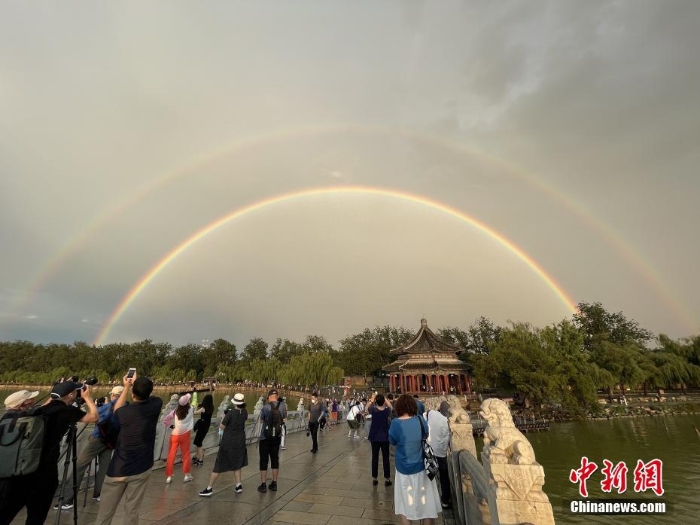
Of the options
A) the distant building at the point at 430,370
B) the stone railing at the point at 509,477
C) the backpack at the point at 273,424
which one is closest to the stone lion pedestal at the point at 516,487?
the stone railing at the point at 509,477

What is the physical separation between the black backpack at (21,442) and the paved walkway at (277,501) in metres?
2.52

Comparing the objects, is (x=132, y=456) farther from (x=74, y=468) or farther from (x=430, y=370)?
(x=430, y=370)

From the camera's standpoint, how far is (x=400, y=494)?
4801 millimetres

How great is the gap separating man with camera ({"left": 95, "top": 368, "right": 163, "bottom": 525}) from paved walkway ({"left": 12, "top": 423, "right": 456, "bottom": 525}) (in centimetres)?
165

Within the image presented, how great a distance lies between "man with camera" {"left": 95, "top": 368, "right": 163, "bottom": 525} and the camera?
4.25 m

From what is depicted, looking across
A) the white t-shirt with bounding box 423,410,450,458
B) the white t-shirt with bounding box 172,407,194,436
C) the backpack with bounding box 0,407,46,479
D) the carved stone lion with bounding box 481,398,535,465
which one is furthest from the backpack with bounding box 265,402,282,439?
the carved stone lion with bounding box 481,398,535,465

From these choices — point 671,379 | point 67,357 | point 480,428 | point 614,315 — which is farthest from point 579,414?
point 67,357

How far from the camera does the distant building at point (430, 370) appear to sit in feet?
173

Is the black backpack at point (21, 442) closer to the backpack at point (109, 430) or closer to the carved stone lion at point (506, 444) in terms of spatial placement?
the backpack at point (109, 430)

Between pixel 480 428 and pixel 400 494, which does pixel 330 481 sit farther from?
pixel 480 428

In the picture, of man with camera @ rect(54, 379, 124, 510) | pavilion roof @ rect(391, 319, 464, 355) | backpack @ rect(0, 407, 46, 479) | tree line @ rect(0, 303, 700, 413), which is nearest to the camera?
backpack @ rect(0, 407, 46, 479)

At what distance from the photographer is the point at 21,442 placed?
3.68m

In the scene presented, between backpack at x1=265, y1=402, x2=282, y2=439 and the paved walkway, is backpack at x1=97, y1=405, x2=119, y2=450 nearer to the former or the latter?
the paved walkway

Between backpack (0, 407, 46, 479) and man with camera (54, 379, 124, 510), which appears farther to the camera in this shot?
man with camera (54, 379, 124, 510)
